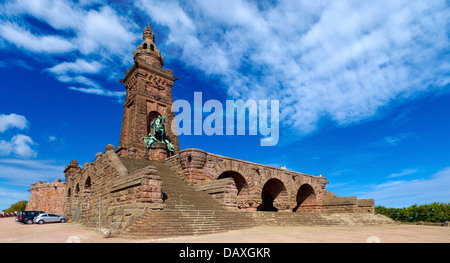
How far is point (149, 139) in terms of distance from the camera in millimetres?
23906

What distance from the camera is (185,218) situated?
10.9 m

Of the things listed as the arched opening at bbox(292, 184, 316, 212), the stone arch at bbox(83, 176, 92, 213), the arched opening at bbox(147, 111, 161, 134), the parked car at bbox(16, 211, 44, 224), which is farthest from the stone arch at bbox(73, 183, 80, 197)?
the arched opening at bbox(292, 184, 316, 212)

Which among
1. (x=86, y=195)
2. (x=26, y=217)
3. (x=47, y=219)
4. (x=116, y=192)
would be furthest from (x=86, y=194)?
(x=116, y=192)

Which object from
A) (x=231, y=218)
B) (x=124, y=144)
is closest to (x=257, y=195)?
(x=231, y=218)

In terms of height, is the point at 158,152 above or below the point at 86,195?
above

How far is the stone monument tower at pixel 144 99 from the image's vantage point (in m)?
28.1

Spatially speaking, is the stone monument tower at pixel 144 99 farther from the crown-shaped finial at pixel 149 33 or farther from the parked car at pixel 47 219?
the parked car at pixel 47 219

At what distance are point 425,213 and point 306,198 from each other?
59.1 ft

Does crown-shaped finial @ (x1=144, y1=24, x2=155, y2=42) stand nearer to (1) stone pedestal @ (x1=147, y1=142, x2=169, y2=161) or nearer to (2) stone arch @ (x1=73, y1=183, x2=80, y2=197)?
(1) stone pedestal @ (x1=147, y1=142, x2=169, y2=161)

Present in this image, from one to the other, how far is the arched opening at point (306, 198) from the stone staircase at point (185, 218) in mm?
16395

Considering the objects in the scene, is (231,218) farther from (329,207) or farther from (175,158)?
(329,207)

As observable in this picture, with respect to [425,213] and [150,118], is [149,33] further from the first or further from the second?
[425,213]

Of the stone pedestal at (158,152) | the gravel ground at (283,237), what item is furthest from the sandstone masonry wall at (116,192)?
the stone pedestal at (158,152)

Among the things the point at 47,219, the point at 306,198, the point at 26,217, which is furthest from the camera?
the point at 306,198
